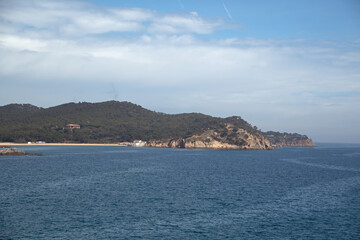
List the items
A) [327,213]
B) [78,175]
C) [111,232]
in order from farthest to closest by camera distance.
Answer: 1. [78,175]
2. [327,213]
3. [111,232]

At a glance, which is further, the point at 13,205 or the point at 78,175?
the point at 78,175

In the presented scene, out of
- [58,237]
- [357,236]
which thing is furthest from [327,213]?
[58,237]

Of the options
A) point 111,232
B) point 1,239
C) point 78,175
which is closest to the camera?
point 1,239

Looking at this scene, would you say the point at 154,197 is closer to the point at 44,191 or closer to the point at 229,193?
the point at 229,193

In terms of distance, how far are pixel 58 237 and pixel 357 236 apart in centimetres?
3374

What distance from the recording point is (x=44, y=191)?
6053 centimetres

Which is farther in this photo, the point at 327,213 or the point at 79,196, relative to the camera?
the point at 79,196

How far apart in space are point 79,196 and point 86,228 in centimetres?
1921

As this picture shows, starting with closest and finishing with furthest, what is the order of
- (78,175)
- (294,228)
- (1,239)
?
(1,239)
(294,228)
(78,175)

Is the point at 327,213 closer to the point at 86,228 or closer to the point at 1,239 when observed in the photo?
the point at 86,228

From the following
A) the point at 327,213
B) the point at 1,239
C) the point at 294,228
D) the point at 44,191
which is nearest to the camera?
the point at 1,239

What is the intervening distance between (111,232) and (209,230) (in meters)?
11.4

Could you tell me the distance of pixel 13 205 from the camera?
48625 mm

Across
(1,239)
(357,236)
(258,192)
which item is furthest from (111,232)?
(258,192)
